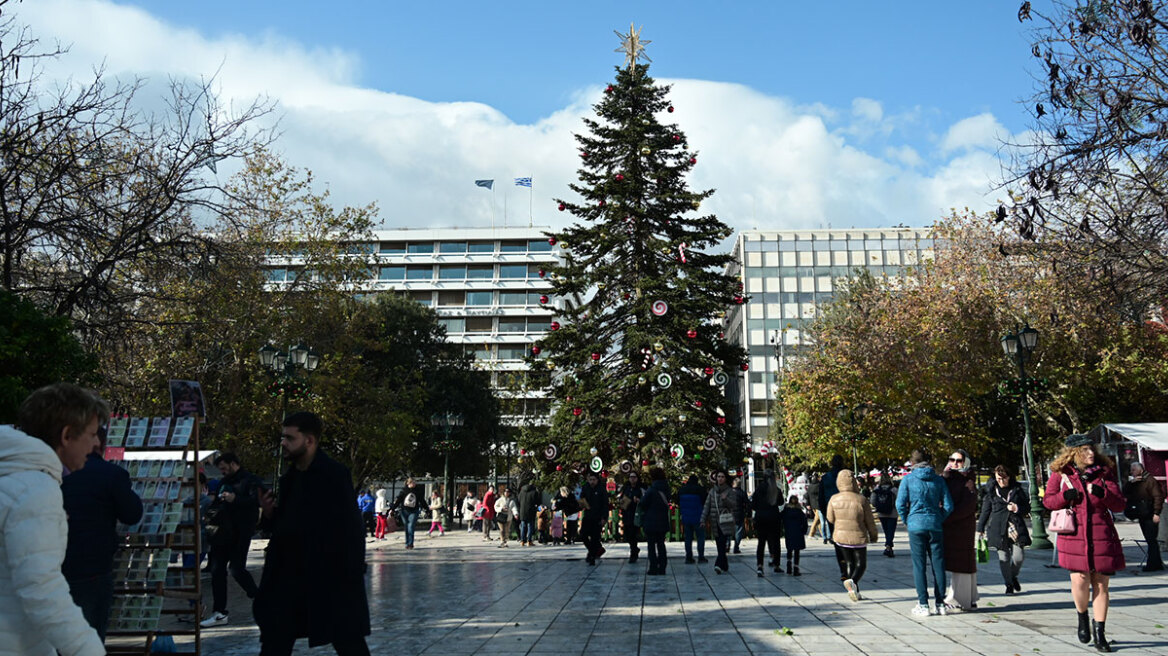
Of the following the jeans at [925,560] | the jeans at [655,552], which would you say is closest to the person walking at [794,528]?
the jeans at [655,552]

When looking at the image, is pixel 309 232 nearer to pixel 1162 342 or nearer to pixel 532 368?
pixel 532 368

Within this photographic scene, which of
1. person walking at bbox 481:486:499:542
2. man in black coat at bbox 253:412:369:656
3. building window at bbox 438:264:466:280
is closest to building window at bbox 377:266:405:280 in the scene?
building window at bbox 438:264:466:280

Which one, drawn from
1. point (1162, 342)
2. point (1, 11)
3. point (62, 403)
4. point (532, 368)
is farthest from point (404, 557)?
point (1162, 342)

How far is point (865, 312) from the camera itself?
4350 cm

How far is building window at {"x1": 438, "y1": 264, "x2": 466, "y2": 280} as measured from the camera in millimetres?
89938

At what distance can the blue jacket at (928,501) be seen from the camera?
973 cm

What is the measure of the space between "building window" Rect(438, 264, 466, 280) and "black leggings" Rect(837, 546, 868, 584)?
80.3 metres

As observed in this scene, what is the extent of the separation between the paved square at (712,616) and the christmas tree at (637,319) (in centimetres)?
1126

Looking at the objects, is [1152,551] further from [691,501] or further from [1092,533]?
[1092,533]

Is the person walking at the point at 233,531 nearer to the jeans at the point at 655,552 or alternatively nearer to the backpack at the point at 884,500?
the jeans at the point at 655,552

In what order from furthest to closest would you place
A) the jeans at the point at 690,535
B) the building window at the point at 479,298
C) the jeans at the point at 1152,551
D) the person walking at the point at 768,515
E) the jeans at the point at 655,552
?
the building window at the point at 479,298 < the jeans at the point at 690,535 < the person walking at the point at 768,515 < the jeans at the point at 655,552 < the jeans at the point at 1152,551

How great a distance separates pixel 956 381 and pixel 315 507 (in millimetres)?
34945

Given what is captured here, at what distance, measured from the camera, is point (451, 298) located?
89.9m

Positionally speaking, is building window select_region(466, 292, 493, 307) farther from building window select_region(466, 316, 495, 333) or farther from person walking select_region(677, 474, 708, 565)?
person walking select_region(677, 474, 708, 565)
